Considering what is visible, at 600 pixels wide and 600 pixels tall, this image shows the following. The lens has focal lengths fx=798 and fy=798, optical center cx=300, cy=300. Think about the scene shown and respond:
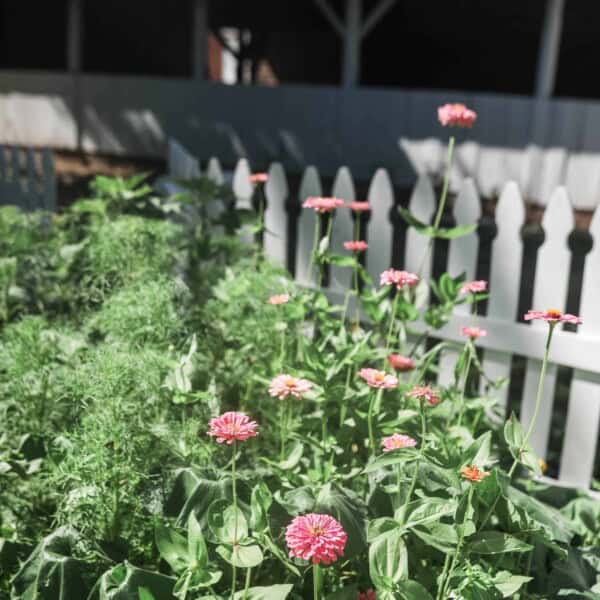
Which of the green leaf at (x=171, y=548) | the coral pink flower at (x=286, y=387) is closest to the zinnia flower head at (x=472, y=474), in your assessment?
the coral pink flower at (x=286, y=387)

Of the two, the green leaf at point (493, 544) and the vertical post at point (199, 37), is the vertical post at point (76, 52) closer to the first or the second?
the vertical post at point (199, 37)

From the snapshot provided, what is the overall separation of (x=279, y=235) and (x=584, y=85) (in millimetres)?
11642

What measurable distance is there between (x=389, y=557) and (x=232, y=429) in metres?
0.46

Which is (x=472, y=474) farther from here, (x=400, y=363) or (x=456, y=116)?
(x=456, y=116)

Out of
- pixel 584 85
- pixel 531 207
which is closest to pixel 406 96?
pixel 531 207

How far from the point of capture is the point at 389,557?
5.55 feet

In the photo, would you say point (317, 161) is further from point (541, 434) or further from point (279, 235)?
point (541, 434)

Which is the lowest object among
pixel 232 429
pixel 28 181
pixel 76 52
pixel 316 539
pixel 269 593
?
pixel 269 593

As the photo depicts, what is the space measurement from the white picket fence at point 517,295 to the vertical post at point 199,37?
8087mm

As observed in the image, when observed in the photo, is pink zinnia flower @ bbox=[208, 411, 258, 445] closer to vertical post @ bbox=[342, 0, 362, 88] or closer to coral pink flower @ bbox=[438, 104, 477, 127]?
coral pink flower @ bbox=[438, 104, 477, 127]

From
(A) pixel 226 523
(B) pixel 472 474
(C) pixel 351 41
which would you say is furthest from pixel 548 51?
(A) pixel 226 523

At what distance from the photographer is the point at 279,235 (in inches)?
155

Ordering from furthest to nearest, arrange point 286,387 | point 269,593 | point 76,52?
1. point 76,52
2. point 286,387
3. point 269,593

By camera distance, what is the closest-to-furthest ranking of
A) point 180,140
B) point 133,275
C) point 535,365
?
point 133,275 < point 535,365 < point 180,140
